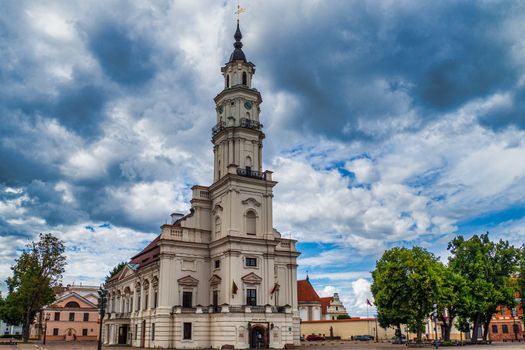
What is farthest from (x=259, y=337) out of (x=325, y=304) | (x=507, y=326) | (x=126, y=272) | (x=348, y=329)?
(x=325, y=304)

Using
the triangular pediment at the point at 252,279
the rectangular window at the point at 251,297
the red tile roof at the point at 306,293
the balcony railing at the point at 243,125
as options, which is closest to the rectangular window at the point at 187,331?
the rectangular window at the point at 251,297

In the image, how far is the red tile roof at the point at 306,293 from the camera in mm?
101750

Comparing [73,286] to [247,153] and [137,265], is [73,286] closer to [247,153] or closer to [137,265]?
[137,265]

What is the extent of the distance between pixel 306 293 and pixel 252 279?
54185 mm

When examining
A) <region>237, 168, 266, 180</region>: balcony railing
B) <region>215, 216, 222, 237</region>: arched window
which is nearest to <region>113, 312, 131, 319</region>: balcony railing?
<region>215, 216, 222, 237</region>: arched window

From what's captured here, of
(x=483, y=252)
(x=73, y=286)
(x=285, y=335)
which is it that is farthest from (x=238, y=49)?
(x=73, y=286)

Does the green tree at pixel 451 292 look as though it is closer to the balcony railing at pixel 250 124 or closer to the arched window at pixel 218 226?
the arched window at pixel 218 226

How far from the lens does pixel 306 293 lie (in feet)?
338

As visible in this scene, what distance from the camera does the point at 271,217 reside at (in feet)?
182

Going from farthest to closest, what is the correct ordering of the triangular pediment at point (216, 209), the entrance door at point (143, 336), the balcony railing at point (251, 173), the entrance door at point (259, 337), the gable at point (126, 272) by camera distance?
the gable at point (126, 272) → the balcony railing at point (251, 173) → the triangular pediment at point (216, 209) → the entrance door at point (143, 336) → the entrance door at point (259, 337)

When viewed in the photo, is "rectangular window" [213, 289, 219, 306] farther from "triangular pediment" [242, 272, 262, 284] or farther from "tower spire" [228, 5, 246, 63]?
"tower spire" [228, 5, 246, 63]

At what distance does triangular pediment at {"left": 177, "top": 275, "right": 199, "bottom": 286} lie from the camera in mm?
52875

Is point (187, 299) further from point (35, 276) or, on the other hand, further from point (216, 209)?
point (35, 276)

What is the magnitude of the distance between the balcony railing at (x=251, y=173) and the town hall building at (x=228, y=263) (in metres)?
0.12
